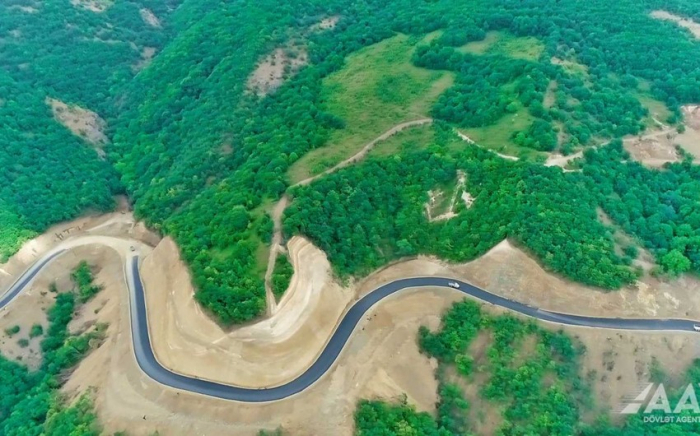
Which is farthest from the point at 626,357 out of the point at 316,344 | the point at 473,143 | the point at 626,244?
the point at 473,143

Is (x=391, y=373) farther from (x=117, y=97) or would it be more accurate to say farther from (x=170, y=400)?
(x=117, y=97)

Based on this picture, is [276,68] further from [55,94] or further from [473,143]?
[473,143]

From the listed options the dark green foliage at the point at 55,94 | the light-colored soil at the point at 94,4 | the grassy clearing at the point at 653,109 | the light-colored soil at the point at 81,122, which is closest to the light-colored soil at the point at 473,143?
the grassy clearing at the point at 653,109

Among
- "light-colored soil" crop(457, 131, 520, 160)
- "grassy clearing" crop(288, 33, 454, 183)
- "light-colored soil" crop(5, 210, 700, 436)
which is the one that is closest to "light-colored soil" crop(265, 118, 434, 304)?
"grassy clearing" crop(288, 33, 454, 183)

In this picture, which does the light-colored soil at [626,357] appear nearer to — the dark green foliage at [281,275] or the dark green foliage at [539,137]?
the dark green foliage at [539,137]

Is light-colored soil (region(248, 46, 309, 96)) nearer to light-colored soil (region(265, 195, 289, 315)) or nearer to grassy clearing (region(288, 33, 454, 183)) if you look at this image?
grassy clearing (region(288, 33, 454, 183))

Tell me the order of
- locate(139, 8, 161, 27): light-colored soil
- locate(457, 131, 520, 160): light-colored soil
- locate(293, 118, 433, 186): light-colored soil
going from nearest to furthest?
locate(457, 131, 520, 160): light-colored soil < locate(293, 118, 433, 186): light-colored soil < locate(139, 8, 161, 27): light-colored soil
